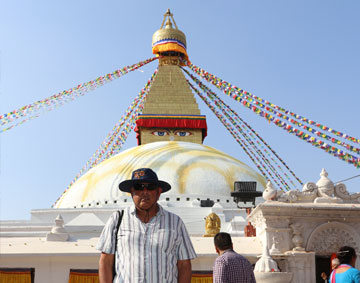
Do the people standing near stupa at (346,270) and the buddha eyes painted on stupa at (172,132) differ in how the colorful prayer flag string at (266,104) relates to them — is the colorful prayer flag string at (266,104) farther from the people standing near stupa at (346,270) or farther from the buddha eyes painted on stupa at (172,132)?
the people standing near stupa at (346,270)

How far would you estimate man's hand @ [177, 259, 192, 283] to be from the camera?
9.20ft

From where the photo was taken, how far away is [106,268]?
2.76 m

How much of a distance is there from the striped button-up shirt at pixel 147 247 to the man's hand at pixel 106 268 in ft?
0.10

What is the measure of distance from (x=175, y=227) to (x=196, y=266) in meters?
6.00

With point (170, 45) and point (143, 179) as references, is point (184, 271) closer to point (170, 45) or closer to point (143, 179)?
point (143, 179)

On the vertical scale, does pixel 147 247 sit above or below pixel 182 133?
below

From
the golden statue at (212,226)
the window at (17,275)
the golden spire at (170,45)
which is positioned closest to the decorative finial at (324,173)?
the golden statue at (212,226)

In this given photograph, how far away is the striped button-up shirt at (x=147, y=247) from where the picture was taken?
2701 mm

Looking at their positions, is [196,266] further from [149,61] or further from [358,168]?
[149,61]

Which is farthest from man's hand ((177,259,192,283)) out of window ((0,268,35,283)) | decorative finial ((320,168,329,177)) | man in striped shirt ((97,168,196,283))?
decorative finial ((320,168,329,177))

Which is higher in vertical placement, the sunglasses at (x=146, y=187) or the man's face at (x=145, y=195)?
the sunglasses at (x=146, y=187)

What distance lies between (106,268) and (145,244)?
0.27 meters

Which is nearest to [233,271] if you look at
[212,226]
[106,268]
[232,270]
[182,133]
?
[232,270]

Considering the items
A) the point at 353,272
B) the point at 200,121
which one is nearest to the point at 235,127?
the point at 200,121
